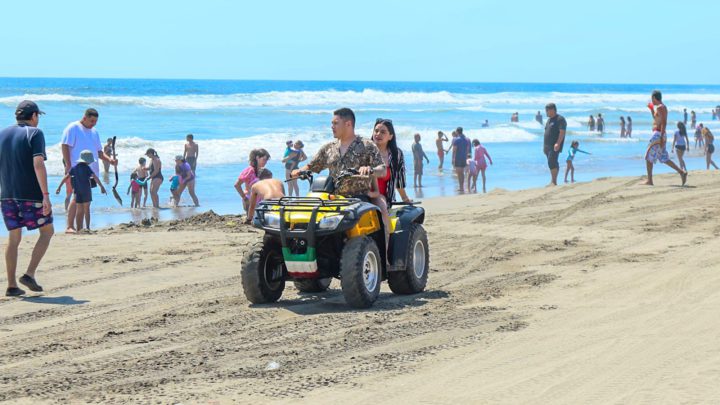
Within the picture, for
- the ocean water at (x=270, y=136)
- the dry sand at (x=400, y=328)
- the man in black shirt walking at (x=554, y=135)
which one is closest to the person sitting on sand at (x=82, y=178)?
the dry sand at (x=400, y=328)

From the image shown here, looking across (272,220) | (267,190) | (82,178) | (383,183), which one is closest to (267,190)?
(267,190)

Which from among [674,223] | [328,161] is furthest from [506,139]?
[328,161]

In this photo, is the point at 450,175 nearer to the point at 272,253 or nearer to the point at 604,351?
the point at 272,253

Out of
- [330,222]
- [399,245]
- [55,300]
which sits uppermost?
[330,222]

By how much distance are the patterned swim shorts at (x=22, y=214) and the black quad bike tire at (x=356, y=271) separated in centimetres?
292

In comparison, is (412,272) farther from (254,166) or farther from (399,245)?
(254,166)

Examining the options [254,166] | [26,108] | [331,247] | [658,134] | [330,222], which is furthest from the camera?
[658,134]

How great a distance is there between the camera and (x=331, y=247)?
7.96 meters

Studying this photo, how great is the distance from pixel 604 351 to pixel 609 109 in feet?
253

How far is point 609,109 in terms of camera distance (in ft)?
265

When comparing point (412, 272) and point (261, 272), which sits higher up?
point (261, 272)

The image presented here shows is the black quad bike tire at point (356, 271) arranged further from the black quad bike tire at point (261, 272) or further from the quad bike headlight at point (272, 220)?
the black quad bike tire at point (261, 272)

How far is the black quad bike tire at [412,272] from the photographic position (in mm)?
8461

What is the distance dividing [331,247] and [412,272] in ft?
2.95
